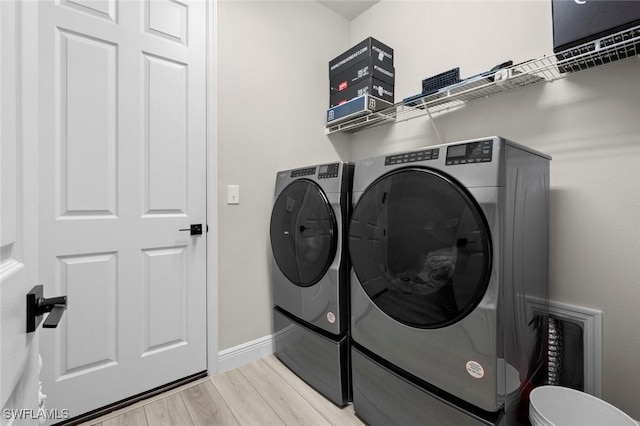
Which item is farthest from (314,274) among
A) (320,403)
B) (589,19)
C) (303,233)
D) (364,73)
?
(589,19)

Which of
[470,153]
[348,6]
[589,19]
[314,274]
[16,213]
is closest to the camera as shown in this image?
[16,213]

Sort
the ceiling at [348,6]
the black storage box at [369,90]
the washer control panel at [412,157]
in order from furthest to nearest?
the ceiling at [348,6] → the black storage box at [369,90] → the washer control panel at [412,157]

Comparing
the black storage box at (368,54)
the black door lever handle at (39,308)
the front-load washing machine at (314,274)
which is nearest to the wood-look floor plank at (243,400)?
the front-load washing machine at (314,274)

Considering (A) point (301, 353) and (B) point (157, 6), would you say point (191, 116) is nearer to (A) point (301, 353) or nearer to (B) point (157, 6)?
(B) point (157, 6)

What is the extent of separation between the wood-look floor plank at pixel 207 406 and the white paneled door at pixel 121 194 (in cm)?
13

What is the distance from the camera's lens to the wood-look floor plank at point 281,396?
140 cm

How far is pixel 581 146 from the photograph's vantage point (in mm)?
1354

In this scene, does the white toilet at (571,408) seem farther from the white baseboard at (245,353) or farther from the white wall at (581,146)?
the white baseboard at (245,353)

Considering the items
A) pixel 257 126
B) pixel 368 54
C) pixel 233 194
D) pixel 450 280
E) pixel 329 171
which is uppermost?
pixel 368 54

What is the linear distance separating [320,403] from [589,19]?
2.08m

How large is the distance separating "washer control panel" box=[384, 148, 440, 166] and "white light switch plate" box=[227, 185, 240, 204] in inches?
41.3

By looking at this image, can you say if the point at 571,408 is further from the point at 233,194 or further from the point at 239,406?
the point at 233,194

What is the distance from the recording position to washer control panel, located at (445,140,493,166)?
0.95 meters

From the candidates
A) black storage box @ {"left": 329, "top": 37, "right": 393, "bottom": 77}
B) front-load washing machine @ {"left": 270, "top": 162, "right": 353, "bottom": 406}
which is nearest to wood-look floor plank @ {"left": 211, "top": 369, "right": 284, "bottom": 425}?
front-load washing machine @ {"left": 270, "top": 162, "right": 353, "bottom": 406}
